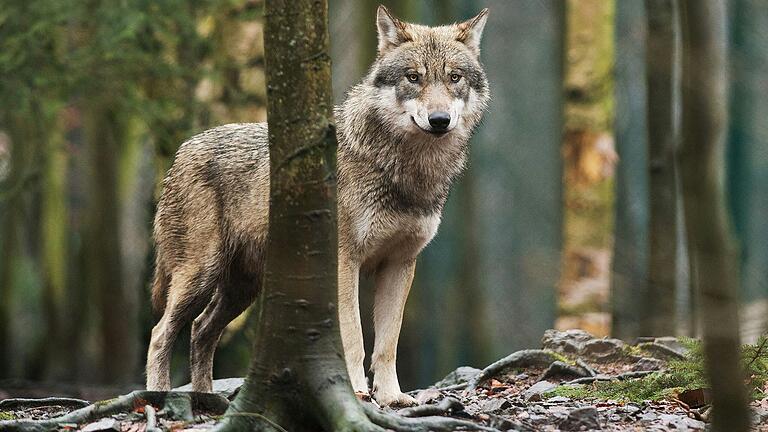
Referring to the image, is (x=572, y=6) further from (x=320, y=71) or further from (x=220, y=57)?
(x=320, y=71)

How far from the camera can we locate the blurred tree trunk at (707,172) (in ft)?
11.9

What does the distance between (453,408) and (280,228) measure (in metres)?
→ 1.32

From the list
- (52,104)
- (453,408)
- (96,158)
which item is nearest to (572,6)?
(96,158)

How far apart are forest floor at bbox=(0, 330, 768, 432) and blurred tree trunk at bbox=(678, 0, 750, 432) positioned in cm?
153

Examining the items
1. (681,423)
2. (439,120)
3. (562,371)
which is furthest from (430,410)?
(562,371)

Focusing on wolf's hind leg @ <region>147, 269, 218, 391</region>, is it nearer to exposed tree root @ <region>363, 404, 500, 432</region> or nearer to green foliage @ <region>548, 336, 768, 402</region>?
green foliage @ <region>548, 336, 768, 402</region>

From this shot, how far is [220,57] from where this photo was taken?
15500 mm

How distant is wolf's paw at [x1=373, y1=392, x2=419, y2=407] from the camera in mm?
6457

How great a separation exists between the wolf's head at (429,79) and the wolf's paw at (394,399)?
1.69m

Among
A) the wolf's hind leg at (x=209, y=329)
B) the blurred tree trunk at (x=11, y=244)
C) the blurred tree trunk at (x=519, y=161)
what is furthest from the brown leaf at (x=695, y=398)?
the blurred tree trunk at (x=11, y=244)

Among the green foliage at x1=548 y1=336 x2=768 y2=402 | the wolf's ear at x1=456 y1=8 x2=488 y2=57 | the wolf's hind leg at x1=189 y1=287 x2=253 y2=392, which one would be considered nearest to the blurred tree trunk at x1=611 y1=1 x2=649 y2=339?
the wolf's ear at x1=456 y1=8 x2=488 y2=57

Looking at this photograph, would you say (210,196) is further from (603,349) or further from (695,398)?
(695,398)

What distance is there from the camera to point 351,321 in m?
6.61

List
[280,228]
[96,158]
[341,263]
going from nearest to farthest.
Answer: [280,228], [341,263], [96,158]
